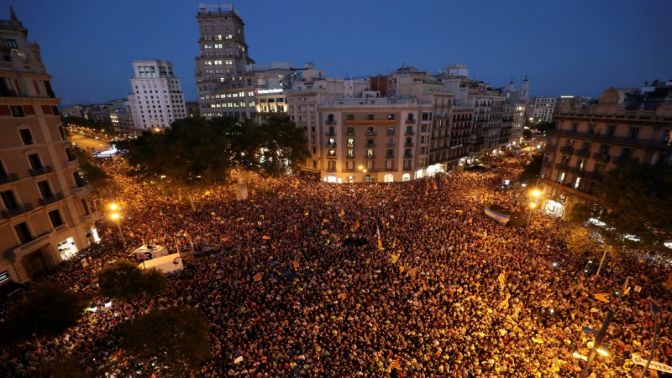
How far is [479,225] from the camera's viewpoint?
30281 millimetres

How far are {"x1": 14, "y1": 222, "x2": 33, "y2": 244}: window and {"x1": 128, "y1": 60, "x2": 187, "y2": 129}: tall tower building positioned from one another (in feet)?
399

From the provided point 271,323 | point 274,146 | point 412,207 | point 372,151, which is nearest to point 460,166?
point 372,151

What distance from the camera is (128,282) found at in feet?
58.9

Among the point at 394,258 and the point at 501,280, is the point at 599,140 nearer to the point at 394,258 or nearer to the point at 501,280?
the point at 501,280

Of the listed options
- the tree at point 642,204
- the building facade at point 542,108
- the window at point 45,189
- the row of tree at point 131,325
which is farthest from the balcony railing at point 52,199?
the building facade at point 542,108

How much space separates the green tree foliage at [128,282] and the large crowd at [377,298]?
133 cm

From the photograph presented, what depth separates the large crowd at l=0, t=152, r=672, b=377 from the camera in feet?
49.8

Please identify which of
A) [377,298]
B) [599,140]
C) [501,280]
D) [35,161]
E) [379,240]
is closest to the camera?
[377,298]

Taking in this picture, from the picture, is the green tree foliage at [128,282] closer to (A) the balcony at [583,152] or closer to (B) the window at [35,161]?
(B) the window at [35,161]

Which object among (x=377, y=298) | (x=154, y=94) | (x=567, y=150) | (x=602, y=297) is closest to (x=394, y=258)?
(x=377, y=298)

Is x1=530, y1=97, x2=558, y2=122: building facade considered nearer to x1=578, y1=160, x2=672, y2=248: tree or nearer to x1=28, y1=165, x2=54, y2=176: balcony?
x1=578, y1=160, x2=672, y2=248: tree

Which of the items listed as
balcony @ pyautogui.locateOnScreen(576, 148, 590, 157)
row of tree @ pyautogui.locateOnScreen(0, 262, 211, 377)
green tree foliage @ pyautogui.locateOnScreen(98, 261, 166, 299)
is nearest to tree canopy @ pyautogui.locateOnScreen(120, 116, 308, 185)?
Answer: green tree foliage @ pyautogui.locateOnScreen(98, 261, 166, 299)

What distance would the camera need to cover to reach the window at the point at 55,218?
25031 millimetres

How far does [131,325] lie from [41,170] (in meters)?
19.1
